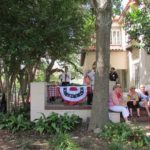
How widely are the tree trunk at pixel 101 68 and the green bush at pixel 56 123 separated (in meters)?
0.64

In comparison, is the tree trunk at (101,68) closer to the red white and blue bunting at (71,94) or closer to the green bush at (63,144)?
the red white and blue bunting at (71,94)

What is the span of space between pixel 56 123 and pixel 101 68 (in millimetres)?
2173

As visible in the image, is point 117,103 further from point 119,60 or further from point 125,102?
point 119,60

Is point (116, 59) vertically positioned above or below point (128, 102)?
above

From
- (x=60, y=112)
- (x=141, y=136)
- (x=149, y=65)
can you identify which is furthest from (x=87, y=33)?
(x=141, y=136)

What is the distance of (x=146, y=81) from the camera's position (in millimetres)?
19938

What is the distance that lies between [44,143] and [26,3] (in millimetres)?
5426

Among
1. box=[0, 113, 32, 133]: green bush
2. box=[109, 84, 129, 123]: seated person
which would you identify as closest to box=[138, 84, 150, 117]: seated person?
box=[109, 84, 129, 123]: seated person

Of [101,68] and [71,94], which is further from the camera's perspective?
[71,94]

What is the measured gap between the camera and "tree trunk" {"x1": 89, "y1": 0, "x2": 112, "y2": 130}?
39.9 ft

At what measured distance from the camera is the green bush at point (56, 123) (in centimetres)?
1201

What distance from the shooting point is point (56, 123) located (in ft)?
40.4

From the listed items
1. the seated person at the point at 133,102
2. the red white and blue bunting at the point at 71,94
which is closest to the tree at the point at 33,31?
the red white and blue bunting at the point at 71,94

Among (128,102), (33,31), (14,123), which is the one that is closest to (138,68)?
(128,102)
